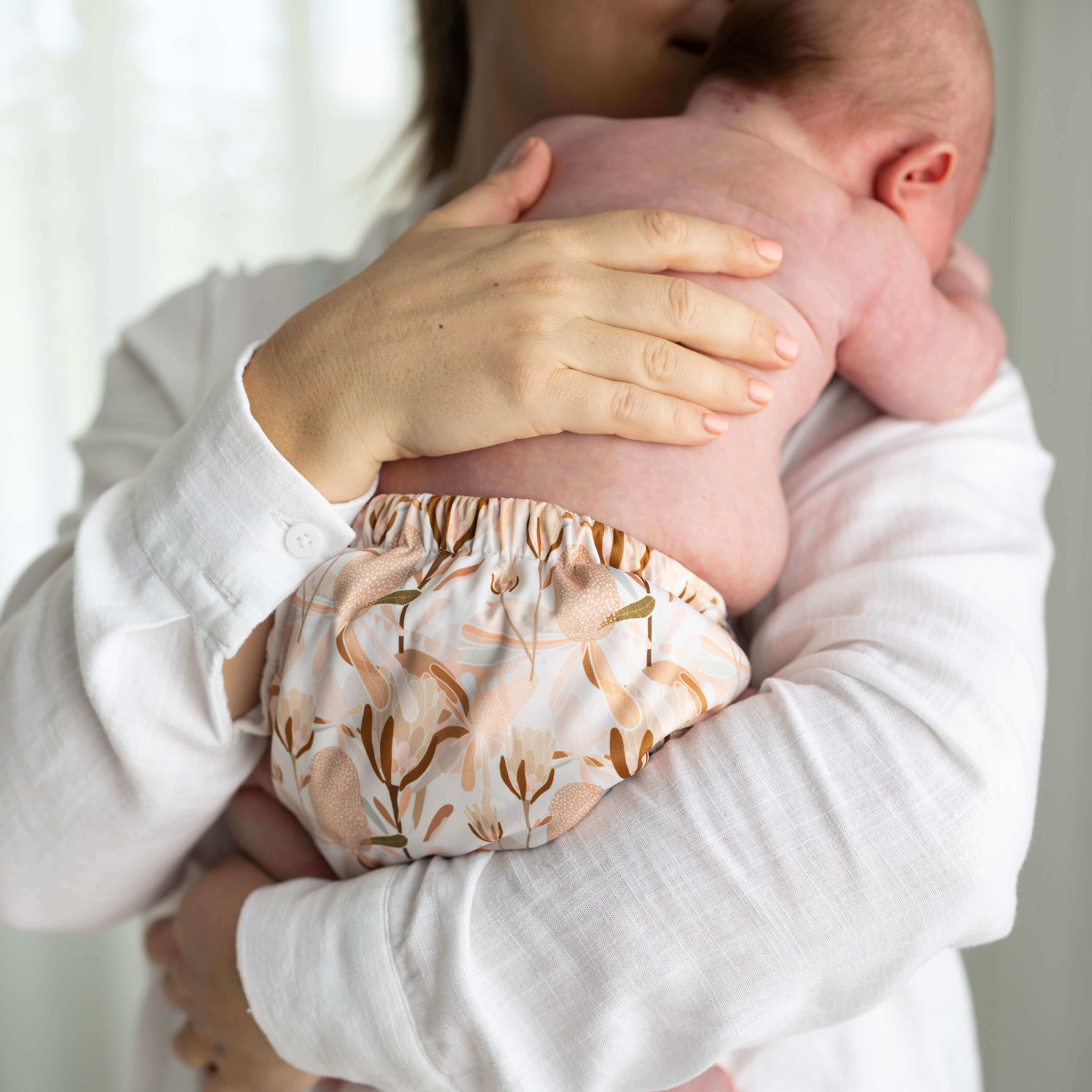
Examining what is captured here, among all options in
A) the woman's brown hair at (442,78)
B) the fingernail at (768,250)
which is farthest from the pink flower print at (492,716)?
the woman's brown hair at (442,78)

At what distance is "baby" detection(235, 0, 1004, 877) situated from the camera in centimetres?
61

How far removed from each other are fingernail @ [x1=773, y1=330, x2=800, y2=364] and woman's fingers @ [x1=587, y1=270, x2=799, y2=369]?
0.11 feet

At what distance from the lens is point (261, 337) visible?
1130 millimetres

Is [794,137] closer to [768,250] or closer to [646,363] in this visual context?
[768,250]

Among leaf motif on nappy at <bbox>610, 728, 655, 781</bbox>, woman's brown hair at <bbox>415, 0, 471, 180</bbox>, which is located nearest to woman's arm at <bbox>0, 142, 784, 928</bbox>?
leaf motif on nappy at <bbox>610, 728, 655, 781</bbox>

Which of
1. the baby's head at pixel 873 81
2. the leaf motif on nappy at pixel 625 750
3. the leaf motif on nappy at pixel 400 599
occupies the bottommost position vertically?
the leaf motif on nappy at pixel 625 750

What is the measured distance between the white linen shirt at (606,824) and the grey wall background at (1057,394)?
818mm

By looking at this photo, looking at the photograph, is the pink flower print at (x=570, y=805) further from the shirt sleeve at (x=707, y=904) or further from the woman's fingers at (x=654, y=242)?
the woman's fingers at (x=654, y=242)

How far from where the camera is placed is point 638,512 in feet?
2.22

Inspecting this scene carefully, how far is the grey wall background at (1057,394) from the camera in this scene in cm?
140

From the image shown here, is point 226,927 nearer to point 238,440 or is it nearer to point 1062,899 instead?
point 238,440

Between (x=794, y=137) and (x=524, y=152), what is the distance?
248 millimetres

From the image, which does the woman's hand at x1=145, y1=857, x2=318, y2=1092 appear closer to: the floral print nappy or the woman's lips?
the floral print nappy

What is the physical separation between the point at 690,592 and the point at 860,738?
6.2 inches
